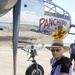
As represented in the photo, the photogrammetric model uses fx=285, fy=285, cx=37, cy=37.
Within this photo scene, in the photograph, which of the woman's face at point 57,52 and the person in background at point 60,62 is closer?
the person in background at point 60,62

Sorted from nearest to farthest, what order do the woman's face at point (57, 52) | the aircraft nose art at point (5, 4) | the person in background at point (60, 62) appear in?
the person in background at point (60, 62)
the woman's face at point (57, 52)
the aircraft nose art at point (5, 4)

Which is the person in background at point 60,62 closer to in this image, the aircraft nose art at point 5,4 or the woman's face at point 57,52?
the woman's face at point 57,52

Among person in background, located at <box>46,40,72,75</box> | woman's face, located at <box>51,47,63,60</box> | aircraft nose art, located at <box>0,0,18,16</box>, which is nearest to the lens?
person in background, located at <box>46,40,72,75</box>

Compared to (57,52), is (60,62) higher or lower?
lower

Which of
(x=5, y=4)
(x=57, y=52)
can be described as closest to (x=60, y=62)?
(x=57, y=52)

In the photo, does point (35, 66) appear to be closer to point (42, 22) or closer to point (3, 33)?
point (42, 22)

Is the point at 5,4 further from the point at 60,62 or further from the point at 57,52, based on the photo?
the point at 60,62

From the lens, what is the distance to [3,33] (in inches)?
283

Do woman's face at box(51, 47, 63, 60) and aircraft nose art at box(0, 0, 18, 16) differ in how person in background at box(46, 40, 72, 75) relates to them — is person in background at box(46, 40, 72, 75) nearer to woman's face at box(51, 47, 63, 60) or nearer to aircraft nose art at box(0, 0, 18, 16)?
woman's face at box(51, 47, 63, 60)

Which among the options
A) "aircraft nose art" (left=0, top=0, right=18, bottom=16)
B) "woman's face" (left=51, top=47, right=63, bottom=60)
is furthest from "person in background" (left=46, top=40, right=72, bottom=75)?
"aircraft nose art" (left=0, top=0, right=18, bottom=16)

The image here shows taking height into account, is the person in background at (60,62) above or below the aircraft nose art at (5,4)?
below

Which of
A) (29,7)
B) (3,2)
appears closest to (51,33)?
(29,7)

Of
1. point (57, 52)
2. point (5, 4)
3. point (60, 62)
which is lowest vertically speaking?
point (60, 62)

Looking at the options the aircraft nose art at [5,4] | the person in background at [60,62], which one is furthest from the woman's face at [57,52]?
the aircraft nose art at [5,4]
